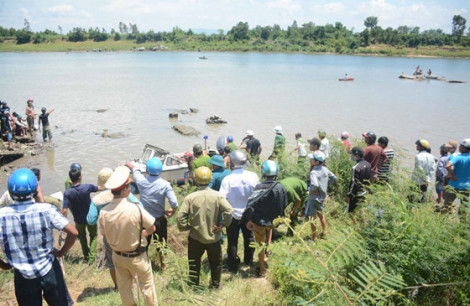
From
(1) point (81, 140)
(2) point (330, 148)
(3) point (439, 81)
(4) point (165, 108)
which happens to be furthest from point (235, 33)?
(2) point (330, 148)

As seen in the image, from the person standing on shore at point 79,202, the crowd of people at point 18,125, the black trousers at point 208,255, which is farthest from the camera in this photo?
the crowd of people at point 18,125

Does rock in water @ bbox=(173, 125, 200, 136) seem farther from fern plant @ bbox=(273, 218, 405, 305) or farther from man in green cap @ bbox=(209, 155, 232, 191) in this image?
fern plant @ bbox=(273, 218, 405, 305)

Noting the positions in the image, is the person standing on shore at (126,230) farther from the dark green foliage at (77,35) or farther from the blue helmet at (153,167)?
the dark green foliage at (77,35)

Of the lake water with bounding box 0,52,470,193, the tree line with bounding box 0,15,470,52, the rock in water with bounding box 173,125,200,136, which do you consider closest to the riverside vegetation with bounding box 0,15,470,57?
the tree line with bounding box 0,15,470,52

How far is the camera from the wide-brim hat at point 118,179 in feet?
12.5

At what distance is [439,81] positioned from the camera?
46.2 m

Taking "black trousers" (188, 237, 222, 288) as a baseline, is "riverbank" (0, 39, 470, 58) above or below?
above

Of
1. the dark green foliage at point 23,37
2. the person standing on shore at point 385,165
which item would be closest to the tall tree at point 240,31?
the dark green foliage at point 23,37

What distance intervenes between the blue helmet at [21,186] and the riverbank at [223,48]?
107279mm

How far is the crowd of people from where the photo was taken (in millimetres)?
16406

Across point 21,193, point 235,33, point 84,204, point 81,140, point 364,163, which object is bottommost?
point 81,140

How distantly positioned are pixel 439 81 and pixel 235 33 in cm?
9271

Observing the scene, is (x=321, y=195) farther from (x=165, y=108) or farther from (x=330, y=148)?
(x=165, y=108)

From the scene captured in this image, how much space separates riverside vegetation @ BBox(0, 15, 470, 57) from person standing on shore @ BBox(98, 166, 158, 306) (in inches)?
4214
